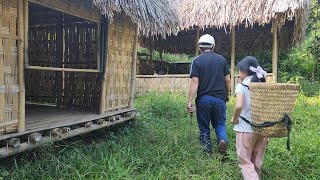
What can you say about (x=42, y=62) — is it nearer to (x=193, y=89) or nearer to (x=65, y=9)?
(x=65, y=9)

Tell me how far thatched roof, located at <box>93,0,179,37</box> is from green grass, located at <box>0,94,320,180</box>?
1879 millimetres

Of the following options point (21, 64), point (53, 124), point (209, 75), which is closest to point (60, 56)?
point (53, 124)

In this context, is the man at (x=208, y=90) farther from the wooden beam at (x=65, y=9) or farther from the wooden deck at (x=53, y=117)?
the wooden beam at (x=65, y=9)

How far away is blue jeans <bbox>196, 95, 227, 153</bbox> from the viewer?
16.0ft

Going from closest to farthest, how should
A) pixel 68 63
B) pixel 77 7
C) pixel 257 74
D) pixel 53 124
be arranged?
1. pixel 257 74
2. pixel 53 124
3. pixel 77 7
4. pixel 68 63

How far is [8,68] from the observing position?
151 inches

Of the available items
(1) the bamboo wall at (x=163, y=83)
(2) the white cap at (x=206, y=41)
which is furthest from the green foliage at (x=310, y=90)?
(2) the white cap at (x=206, y=41)

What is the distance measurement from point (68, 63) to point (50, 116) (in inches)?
57.4

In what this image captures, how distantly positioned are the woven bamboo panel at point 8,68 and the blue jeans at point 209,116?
2.42 metres

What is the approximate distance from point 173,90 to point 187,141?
20.1ft

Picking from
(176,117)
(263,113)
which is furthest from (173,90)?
(263,113)

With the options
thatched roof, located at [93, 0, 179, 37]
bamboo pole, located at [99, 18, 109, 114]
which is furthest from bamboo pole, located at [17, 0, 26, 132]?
bamboo pole, located at [99, 18, 109, 114]

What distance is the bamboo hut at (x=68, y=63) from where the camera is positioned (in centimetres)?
388

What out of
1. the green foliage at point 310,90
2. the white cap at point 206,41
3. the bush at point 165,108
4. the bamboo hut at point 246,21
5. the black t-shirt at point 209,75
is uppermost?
the bamboo hut at point 246,21
